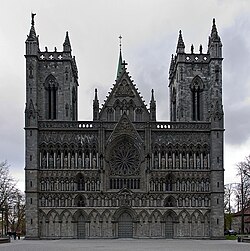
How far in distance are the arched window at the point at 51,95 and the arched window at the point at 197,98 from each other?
19.6 meters

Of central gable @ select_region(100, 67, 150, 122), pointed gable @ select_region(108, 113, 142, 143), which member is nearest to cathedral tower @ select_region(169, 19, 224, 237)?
central gable @ select_region(100, 67, 150, 122)

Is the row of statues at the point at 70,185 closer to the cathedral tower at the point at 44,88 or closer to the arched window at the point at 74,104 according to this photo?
the cathedral tower at the point at 44,88

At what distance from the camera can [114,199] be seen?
277 ft

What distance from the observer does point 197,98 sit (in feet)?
297

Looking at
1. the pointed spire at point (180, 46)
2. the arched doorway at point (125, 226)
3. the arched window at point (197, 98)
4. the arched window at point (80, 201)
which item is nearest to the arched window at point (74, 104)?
the arched window at point (80, 201)

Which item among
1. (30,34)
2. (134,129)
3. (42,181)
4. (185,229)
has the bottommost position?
(185,229)

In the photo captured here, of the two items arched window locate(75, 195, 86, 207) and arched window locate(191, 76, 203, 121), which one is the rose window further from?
arched window locate(191, 76, 203, 121)

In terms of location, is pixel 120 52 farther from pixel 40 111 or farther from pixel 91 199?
pixel 91 199

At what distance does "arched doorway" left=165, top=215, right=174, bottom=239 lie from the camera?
277 ft

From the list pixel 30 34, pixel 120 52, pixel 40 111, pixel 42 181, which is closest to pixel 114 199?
pixel 42 181

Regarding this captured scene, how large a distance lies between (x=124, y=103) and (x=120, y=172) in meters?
9.93

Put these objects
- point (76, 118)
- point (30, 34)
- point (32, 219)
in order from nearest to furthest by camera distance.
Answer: point (32, 219) < point (30, 34) < point (76, 118)

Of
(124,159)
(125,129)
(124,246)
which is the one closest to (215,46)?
(125,129)

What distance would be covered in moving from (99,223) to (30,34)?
91.1 feet
